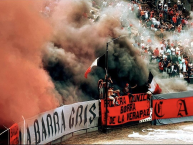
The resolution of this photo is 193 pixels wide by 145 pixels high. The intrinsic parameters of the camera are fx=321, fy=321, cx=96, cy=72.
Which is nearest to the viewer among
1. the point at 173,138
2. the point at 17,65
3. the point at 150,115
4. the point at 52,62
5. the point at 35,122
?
the point at 35,122

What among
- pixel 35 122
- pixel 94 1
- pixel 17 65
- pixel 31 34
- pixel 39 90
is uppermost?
pixel 94 1

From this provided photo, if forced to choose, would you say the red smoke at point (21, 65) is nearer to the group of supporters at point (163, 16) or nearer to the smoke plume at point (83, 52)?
the smoke plume at point (83, 52)

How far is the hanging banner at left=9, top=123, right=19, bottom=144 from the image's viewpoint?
10.6 m

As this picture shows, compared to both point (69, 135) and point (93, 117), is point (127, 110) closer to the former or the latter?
point (93, 117)

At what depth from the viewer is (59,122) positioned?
13.5 metres

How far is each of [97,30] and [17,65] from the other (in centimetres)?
915

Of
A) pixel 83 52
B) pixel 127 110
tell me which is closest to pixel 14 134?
pixel 127 110

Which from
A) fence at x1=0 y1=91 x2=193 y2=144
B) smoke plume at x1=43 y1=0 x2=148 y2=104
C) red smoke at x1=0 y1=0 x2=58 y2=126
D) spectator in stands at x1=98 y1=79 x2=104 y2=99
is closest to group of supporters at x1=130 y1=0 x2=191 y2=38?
smoke plume at x1=43 y1=0 x2=148 y2=104

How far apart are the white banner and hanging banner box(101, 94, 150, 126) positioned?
0.71 meters

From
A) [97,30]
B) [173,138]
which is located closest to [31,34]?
[97,30]

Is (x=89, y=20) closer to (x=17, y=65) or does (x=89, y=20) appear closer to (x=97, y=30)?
(x=97, y=30)

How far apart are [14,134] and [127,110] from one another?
24.6 ft

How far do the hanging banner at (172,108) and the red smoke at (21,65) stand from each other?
5.70m

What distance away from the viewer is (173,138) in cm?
1561
